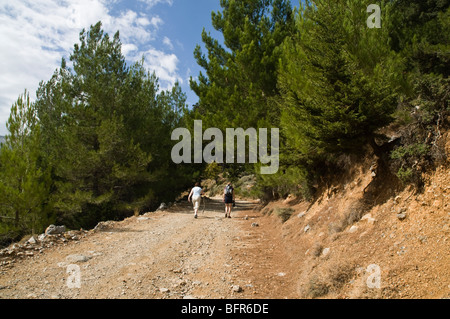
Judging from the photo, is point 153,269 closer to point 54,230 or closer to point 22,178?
point 54,230

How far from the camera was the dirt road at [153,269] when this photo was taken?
4.02m

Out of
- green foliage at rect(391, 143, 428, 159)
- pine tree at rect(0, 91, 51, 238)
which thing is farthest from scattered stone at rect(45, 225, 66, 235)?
green foliage at rect(391, 143, 428, 159)

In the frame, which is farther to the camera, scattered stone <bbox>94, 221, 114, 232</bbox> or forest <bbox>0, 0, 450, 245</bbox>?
scattered stone <bbox>94, 221, 114, 232</bbox>

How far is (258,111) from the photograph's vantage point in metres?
12.7

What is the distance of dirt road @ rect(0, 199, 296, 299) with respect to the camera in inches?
158

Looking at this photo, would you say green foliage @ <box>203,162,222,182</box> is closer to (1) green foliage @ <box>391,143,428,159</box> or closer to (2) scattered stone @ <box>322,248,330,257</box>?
(2) scattered stone @ <box>322,248,330,257</box>

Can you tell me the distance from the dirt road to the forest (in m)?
2.98

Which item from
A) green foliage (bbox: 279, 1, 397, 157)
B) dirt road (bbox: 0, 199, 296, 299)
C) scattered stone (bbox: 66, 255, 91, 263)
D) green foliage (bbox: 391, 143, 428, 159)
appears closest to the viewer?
dirt road (bbox: 0, 199, 296, 299)

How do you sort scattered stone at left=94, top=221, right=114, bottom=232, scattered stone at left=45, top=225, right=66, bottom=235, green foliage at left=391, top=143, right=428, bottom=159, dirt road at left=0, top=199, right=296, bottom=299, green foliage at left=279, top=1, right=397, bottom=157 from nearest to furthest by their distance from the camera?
dirt road at left=0, top=199, right=296, bottom=299, green foliage at left=391, top=143, right=428, bottom=159, green foliage at left=279, top=1, right=397, bottom=157, scattered stone at left=45, top=225, right=66, bottom=235, scattered stone at left=94, top=221, right=114, bottom=232

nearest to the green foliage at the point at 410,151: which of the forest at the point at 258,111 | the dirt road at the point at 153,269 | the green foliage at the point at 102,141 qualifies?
the forest at the point at 258,111
